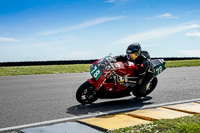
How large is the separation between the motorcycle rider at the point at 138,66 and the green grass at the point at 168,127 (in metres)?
2.09

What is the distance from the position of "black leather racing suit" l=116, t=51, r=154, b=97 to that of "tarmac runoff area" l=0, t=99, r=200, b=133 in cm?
83

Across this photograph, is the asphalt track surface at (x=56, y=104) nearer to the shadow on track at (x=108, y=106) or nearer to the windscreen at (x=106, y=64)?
the shadow on track at (x=108, y=106)

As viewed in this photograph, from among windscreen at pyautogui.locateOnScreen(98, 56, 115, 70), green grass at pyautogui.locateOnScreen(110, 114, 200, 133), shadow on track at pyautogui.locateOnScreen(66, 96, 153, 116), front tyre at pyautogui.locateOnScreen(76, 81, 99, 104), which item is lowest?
green grass at pyautogui.locateOnScreen(110, 114, 200, 133)

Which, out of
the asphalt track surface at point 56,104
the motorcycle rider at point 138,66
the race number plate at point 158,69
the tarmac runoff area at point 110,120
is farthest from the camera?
the race number plate at point 158,69

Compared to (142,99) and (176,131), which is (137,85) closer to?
(142,99)

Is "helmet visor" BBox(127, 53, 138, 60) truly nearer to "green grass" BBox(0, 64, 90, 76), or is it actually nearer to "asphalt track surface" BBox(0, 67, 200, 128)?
"asphalt track surface" BBox(0, 67, 200, 128)

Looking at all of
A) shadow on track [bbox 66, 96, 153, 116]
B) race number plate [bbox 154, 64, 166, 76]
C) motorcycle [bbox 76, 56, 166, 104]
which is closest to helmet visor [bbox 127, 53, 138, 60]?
motorcycle [bbox 76, 56, 166, 104]

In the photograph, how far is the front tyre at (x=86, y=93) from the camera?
636 cm

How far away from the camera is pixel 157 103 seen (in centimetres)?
679

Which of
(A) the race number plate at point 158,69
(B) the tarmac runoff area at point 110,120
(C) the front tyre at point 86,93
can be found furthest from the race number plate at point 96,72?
(A) the race number plate at point 158,69

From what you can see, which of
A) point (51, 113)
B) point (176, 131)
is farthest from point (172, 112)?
point (51, 113)

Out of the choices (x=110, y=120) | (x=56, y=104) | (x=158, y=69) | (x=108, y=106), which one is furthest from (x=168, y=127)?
(x=158, y=69)

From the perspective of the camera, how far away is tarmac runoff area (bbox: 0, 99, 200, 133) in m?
4.52

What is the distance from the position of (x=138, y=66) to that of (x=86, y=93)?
1.45 metres
